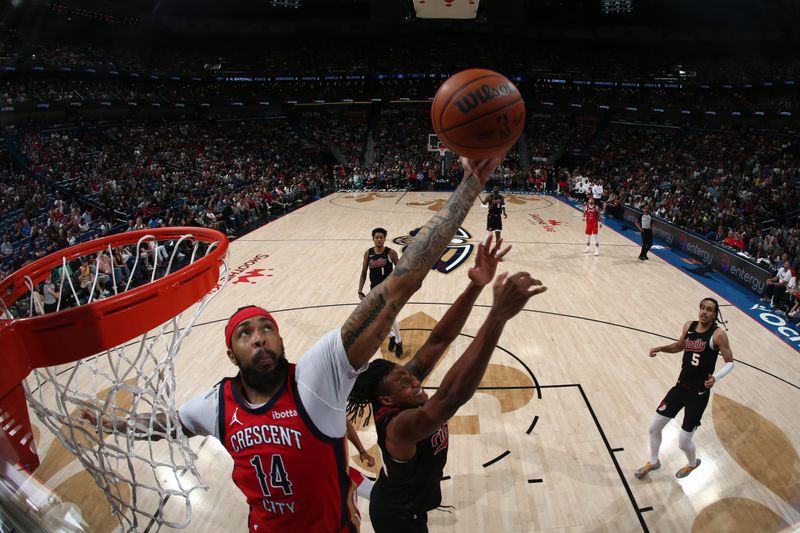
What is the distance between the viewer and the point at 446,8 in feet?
49.3

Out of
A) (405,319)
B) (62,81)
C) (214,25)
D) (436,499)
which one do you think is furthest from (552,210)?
(214,25)

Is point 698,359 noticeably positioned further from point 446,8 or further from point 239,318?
point 446,8

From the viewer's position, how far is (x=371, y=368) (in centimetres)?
255

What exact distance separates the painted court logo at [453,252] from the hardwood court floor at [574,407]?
1.56 feet

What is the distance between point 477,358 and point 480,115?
1436 mm

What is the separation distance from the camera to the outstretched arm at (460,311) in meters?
2.17

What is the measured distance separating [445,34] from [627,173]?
1910 cm

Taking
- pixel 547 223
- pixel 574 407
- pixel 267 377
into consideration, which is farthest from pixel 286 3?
pixel 267 377

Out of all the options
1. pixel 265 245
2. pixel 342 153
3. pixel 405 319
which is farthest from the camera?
pixel 342 153

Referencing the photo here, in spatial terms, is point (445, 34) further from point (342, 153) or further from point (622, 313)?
point (622, 313)

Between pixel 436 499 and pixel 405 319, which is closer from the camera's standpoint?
pixel 436 499

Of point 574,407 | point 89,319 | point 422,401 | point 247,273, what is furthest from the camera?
point 247,273

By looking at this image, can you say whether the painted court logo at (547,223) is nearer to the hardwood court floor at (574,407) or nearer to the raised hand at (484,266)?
the hardwood court floor at (574,407)

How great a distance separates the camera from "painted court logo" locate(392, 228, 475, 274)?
36.2 ft
